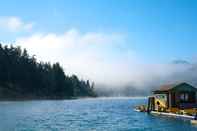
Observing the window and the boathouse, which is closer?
the boathouse

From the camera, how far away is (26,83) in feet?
644

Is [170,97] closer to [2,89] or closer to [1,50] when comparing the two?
[2,89]

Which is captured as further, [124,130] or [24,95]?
[24,95]

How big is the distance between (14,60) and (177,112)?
5344 inches

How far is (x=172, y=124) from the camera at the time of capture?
64062 mm

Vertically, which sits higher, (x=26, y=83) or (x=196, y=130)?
(x=26, y=83)

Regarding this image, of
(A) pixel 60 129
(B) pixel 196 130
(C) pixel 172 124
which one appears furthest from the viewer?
(C) pixel 172 124

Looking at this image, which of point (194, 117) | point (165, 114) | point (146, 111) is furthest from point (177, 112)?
point (146, 111)

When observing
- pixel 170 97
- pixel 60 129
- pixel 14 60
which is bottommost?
pixel 60 129

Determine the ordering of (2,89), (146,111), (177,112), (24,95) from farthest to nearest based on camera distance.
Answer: (24,95)
(2,89)
(146,111)
(177,112)

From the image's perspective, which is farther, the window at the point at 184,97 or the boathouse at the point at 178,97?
the window at the point at 184,97

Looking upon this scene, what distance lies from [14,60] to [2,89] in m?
27.2

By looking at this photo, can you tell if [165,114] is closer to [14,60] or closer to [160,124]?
[160,124]

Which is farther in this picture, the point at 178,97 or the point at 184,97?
the point at 184,97
